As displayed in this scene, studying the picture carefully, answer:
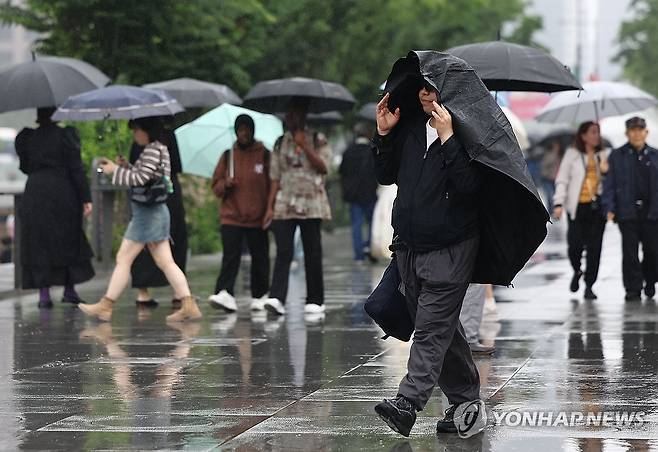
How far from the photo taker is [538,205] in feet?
24.1

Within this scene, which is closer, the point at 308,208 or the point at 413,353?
the point at 413,353

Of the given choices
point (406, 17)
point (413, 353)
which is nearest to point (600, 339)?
point (413, 353)

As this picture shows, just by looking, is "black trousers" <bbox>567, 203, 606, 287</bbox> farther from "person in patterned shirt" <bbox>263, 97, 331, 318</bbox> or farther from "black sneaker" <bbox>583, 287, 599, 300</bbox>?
"person in patterned shirt" <bbox>263, 97, 331, 318</bbox>

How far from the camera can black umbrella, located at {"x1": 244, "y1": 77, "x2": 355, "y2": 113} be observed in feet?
44.9

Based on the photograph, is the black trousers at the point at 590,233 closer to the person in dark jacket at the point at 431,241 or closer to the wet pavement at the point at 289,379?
the wet pavement at the point at 289,379

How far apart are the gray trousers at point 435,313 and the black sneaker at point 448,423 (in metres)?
0.07

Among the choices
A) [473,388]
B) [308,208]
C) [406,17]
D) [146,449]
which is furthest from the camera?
[406,17]

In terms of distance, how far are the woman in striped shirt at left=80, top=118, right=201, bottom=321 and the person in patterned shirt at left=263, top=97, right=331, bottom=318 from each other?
0.78 m

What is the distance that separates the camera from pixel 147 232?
13.3m

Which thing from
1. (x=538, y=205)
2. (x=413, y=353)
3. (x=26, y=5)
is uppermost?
(x=26, y=5)

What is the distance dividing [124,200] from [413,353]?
13401mm

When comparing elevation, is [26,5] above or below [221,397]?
above

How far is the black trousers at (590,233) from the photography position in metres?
15.3

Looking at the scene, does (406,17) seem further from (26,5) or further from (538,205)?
(538,205)
